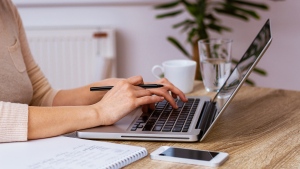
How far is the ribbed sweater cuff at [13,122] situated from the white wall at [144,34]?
6.28ft

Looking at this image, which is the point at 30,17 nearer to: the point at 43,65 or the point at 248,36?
the point at 43,65

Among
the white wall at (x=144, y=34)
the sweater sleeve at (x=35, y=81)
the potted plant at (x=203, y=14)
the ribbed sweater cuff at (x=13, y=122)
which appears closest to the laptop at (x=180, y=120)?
the ribbed sweater cuff at (x=13, y=122)

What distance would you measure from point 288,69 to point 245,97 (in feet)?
5.22

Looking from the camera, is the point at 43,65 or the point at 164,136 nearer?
the point at 164,136

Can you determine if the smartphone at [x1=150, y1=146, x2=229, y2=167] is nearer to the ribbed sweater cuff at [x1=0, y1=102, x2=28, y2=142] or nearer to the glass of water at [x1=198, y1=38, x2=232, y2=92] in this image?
the ribbed sweater cuff at [x1=0, y1=102, x2=28, y2=142]

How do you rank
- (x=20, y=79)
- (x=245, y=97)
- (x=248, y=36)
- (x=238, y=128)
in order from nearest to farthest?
(x=238, y=128) < (x=20, y=79) < (x=245, y=97) < (x=248, y=36)

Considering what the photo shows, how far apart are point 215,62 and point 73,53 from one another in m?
1.63

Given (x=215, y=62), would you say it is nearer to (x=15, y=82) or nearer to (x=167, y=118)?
(x=167, y=118)

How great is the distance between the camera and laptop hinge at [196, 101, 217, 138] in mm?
1146

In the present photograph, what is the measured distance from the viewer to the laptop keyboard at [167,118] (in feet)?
3.78

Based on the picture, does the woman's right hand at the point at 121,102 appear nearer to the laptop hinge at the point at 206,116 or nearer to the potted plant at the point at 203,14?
the laptop hinge at the point at 206,116

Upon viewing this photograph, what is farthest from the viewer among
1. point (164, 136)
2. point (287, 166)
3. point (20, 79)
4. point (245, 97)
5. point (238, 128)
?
point (245, 97)

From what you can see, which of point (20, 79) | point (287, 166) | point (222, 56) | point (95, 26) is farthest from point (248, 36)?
point (287, 166)

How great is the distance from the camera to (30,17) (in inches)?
122
